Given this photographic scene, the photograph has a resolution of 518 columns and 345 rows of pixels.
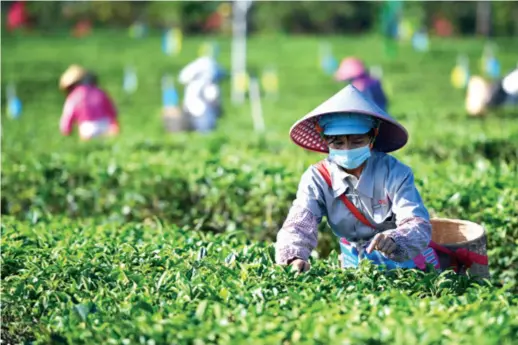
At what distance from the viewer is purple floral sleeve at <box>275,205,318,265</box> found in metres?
4.30

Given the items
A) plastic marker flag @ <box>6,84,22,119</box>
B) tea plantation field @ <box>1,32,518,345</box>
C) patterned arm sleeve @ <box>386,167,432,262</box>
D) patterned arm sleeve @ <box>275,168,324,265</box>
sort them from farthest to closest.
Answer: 1. plastic marker flag @ <box>6,84,22,119</box>
2. patterned arm sleeve @ <box>275,168,324,265</box>
3. patterned arm sleeve @ <box>386,167,432,262</box>
4. tea plantation field @ <box>1,32,518,345</box>

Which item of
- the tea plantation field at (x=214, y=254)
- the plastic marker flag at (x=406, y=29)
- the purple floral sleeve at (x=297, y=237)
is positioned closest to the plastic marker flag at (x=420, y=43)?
the plastic marker flag at (x=406, y=29)

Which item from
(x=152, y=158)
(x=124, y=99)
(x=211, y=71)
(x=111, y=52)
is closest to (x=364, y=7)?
(x=111, y=52)

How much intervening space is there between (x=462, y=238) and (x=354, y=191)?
92 cm

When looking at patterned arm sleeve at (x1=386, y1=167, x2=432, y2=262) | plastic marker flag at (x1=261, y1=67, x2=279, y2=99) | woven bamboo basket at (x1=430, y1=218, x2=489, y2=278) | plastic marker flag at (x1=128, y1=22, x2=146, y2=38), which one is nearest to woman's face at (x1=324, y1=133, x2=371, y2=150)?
patterned arm sleeve at (x1=386, y1=167, x2=432, y2=262)

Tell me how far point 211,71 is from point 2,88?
11775mm

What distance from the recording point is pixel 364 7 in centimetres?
4272

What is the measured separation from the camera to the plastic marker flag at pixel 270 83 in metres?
21.0

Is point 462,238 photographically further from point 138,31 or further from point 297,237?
point 138,31

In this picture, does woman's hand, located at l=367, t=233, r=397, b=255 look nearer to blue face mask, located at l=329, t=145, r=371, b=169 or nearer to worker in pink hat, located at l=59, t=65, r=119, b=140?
blue face mask, located at l=329, t=145, r=371, b=169

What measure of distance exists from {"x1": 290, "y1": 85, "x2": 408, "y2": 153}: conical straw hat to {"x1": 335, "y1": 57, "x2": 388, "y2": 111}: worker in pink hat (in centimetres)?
585

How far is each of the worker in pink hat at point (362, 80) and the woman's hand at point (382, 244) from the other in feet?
21.5

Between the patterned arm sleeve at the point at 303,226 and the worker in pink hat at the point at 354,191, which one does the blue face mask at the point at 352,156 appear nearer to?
the worker in pink hat at the point at 354,191

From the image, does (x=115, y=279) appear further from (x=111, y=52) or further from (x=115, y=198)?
(x=111, y=52)
